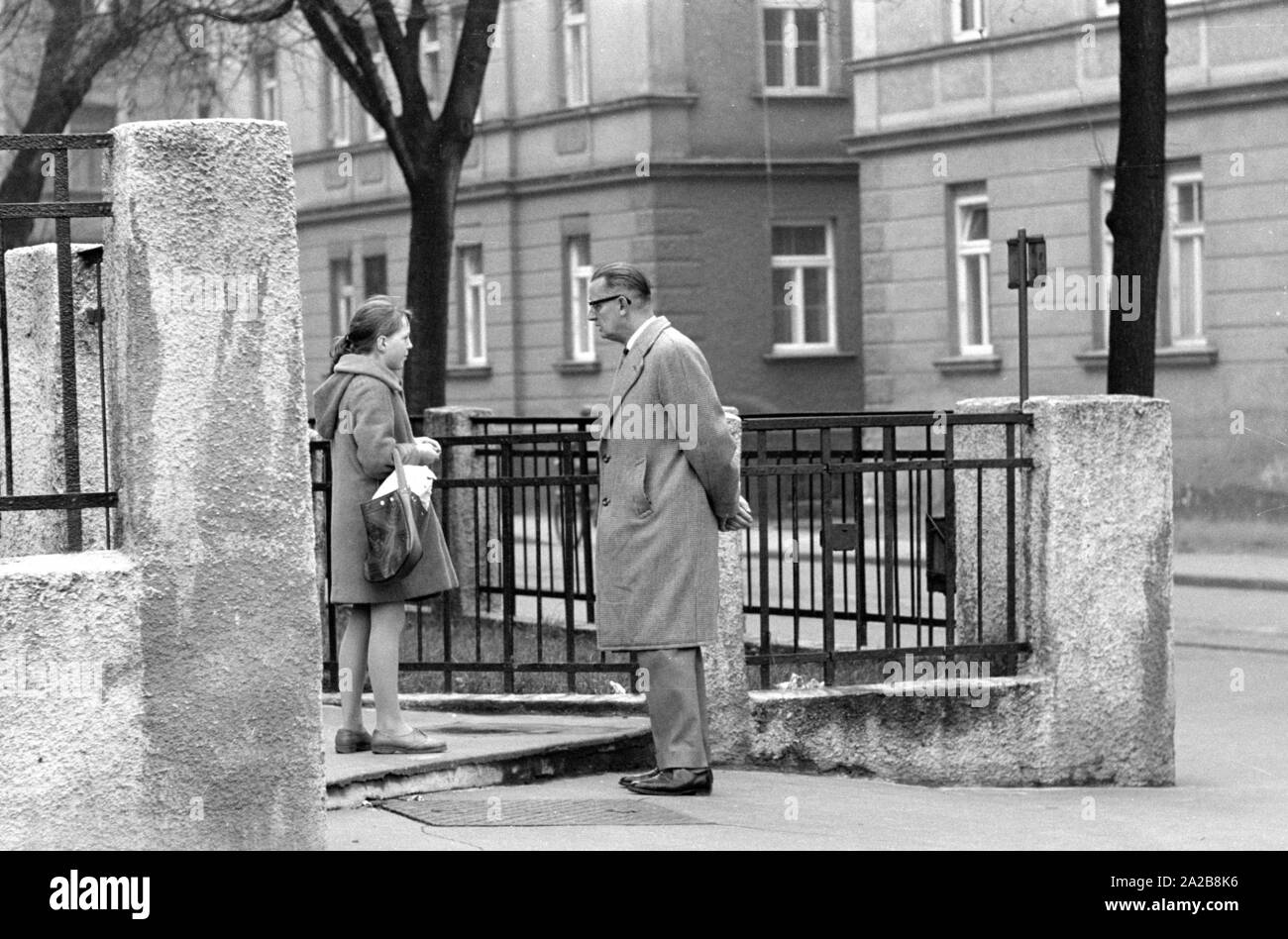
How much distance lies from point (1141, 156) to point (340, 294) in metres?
25.4

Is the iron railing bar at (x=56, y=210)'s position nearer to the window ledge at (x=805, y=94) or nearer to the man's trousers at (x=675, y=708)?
the man's trousers at (x=675, y=708)

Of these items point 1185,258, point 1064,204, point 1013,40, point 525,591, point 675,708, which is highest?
point 1013,40

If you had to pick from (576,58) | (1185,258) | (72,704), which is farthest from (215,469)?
(576,58)

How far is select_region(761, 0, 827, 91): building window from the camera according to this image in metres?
32.0

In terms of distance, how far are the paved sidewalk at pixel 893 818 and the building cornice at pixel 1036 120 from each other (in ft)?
44.8

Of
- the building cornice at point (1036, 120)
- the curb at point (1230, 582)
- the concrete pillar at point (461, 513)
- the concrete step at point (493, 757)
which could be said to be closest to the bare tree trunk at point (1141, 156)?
the concrete pillar at point (461, 513)

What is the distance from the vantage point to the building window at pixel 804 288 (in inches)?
1265

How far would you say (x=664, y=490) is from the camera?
780 cm

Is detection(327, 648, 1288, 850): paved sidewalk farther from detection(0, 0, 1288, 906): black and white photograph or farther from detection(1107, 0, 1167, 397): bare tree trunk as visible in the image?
detection(1107, 0, 1167, 397): bare tree trunk

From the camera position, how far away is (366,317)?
8.37m

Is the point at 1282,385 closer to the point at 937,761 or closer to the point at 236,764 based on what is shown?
the point at 937,761

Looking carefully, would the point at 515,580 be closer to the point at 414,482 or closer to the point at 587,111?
the point at 414,482
